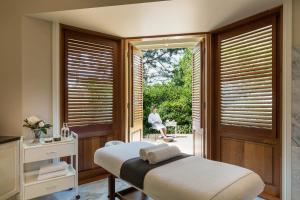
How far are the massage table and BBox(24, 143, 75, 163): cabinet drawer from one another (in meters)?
0.84

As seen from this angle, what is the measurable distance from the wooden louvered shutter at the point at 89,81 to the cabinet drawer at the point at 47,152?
0.55 metres

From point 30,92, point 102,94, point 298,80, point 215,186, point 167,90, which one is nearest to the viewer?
point 215,186

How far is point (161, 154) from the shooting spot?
6.04 ft

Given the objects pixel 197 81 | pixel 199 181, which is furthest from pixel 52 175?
pixel 197 81

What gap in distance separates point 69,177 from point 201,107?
1.97m

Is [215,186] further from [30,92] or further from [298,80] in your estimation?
[30,92]

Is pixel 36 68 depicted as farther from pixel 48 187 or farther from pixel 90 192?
pixel 90 192

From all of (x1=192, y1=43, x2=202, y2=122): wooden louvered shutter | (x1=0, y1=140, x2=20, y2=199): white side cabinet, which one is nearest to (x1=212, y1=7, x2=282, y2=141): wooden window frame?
(x1=192, y1=43, x2=202, y2=122): wooden louvered shutter

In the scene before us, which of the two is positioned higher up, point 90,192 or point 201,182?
point 201,182

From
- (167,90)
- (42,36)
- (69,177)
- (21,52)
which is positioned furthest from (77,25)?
(167,90)

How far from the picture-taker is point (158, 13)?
8.01 feet

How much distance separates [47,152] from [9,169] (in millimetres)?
374

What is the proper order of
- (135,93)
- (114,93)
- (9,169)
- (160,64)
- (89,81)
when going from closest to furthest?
(9,169) < (89,81) < (114,93) < (135,93) < (160,64)

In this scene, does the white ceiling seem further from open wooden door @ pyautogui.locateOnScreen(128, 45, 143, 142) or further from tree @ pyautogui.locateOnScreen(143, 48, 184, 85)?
tree @ pyautogui.locateOnScreen(143, 48, 184, 85)
